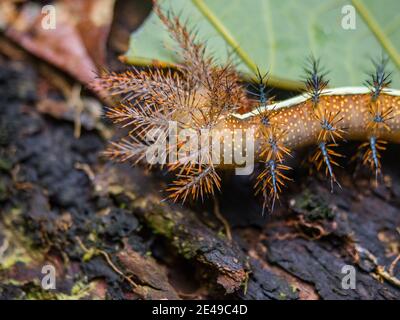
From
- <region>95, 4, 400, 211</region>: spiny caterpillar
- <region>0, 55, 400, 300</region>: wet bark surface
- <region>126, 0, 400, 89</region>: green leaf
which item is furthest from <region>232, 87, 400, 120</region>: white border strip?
<region>0, 55, 400, 300</region>: wet bark surface

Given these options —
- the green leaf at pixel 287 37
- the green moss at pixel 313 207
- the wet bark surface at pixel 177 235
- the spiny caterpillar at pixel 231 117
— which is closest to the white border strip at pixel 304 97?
the spiny caterpillar at pixel 231 117

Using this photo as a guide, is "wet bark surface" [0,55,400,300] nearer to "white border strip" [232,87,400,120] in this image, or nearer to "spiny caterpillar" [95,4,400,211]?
"spiny caterpillar" [95,4,400,211]

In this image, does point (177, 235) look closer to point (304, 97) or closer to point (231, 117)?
point (231, 117)

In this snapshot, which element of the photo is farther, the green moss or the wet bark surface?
the green moss

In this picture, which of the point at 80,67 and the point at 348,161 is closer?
the point at 348,161

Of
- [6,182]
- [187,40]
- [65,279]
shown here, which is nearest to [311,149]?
[187,40]
